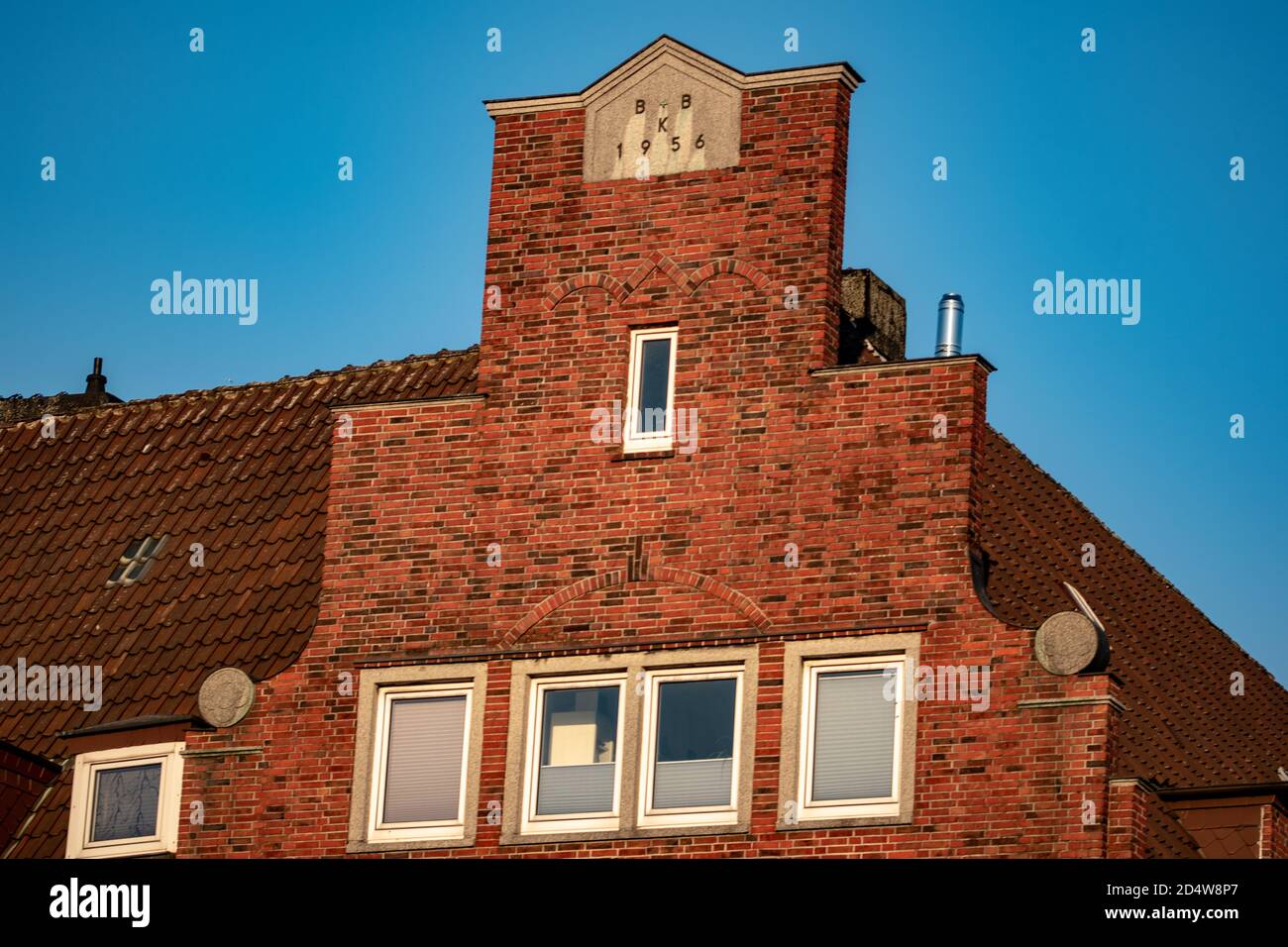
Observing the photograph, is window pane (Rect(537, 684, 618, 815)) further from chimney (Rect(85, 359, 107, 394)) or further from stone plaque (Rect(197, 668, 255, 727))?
chimney (Rect(85, 359, 107, 394))

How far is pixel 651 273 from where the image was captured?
2892cm

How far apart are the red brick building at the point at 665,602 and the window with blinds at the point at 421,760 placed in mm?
28

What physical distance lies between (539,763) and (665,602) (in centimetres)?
178

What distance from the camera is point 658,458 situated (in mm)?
28281

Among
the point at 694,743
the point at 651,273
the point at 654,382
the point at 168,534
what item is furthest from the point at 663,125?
the point at 168,534

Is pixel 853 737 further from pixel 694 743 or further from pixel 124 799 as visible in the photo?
pixel 124 799

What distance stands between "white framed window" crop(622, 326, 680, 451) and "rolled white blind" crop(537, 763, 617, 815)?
9.61ft

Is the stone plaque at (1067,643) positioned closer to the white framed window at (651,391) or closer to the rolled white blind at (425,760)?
the white framed window at (651,391)

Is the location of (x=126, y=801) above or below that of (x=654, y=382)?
below

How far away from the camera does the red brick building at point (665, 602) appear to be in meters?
26.6

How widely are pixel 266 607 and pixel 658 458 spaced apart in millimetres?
6233

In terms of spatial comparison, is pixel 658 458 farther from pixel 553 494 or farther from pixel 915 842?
pixel 915 842

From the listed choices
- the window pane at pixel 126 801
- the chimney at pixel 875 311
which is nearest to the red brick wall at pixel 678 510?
the window pane at pixel 126 801
